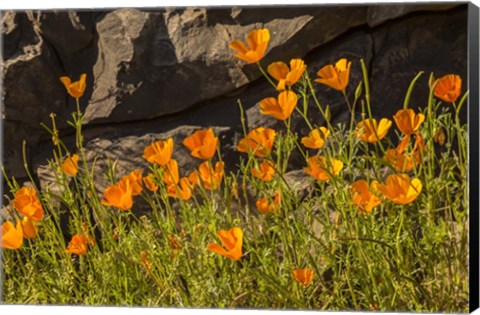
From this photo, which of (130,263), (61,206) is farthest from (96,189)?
(130,263)

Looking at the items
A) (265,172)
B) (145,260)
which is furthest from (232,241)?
(145,260)

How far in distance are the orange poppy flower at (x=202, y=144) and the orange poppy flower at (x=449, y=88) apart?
1.84 feet

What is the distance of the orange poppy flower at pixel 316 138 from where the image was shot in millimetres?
2622

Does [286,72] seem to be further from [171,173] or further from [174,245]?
[174,245]

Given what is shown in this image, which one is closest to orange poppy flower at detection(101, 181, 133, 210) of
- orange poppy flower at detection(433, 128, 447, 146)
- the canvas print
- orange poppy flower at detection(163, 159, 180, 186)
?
the canvas print

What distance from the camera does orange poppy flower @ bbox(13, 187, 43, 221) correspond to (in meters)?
2.74

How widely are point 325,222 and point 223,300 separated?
1.10 feet

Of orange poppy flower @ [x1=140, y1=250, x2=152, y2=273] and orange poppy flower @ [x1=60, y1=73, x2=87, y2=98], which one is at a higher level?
orange poppy flower @ [x1=60, y1=73, x2=87, y2=98]

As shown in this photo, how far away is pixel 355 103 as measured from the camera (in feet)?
9.23

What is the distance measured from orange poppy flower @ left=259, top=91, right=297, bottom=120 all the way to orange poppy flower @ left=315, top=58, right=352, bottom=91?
0.08m

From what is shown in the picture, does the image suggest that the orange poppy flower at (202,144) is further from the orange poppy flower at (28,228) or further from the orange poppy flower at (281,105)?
the orange poppy flower at (28,228)

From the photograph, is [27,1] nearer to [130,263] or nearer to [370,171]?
[130,263]

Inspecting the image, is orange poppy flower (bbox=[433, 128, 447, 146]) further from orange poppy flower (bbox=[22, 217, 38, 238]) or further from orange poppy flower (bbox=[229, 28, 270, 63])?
orange poppy flower (bbox=[22, 217, 38, 238])

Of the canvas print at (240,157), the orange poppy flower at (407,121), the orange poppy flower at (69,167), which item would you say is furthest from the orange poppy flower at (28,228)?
the orange poppy flower at (407,121)
